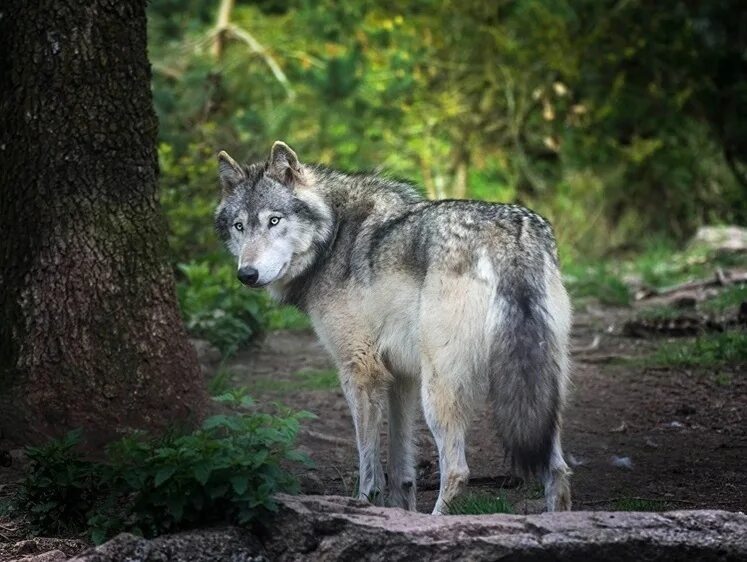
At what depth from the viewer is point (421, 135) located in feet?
49.1

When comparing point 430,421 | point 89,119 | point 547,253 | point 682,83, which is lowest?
point 430,421

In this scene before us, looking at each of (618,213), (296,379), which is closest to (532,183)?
(618,213)

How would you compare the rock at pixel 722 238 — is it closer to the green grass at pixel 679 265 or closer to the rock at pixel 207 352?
the green grass at pixel 679 265

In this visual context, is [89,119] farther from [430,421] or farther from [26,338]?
[430,421]

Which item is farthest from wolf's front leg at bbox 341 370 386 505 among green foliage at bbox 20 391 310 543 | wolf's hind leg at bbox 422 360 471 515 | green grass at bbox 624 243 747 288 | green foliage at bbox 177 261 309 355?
green grass at bbox 624 243 747 288

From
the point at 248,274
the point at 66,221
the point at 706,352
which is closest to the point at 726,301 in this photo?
the point at 706,352

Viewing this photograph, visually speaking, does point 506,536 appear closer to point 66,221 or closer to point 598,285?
point 66,221

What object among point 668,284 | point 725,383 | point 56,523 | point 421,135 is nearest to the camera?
point 56,523

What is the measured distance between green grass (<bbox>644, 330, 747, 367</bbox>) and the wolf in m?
2.85

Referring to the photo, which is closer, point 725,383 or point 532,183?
point 725,383

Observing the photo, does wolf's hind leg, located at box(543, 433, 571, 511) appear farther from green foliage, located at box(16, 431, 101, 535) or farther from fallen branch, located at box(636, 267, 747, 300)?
fallen branch, located at box(636, 267, 747, 300)

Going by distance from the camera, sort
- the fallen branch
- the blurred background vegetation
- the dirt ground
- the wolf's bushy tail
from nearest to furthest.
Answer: the wolf's bushy tail < the dirt ground < the fallen branch < the blurred background vegetation

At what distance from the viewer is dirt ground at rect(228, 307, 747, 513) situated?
5.23m

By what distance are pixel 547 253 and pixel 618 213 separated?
10322 millimetres
